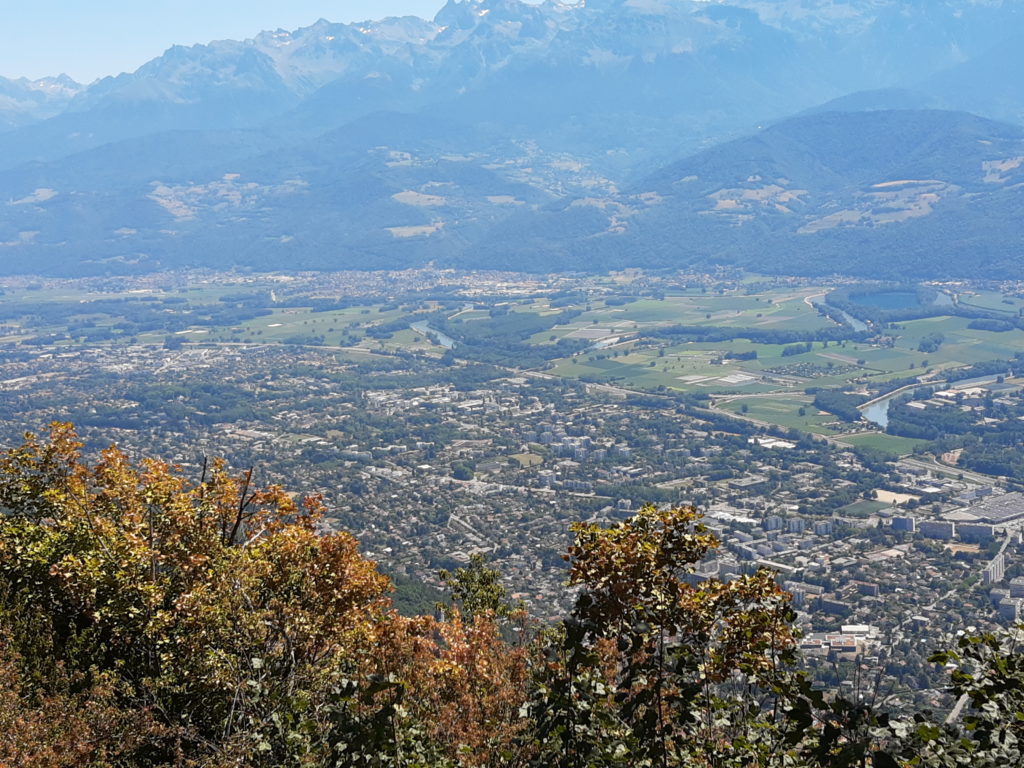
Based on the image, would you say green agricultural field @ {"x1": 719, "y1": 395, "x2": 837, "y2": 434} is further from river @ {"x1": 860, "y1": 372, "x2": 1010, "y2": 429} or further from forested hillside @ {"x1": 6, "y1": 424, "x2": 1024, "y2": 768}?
forested hillside @ {"x1": 6, "y1": 424, "x2": 1024, "y2": 768}

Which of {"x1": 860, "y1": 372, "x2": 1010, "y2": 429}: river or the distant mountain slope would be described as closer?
{"x1": 860, "y1": 372, "x2": 1010, "y2": 429}: river

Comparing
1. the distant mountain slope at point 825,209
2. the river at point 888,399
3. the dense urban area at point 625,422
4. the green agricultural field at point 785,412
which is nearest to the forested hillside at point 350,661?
the dense urban area at point 625,422

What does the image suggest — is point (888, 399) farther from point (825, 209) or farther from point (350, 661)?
point (825, 209)

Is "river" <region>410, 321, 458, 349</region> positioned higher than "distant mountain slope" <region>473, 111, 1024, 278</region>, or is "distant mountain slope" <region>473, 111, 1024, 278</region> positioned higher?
"distant mountain slope" <region>473, 111, 1024, 278</region>

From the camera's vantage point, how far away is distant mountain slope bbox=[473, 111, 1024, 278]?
110 meters

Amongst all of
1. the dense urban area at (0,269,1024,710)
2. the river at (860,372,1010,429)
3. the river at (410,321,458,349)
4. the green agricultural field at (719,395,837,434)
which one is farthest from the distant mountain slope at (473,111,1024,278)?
the green agricultural field at (719,395,837,434)

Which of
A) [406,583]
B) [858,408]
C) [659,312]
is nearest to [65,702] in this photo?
[406,583]

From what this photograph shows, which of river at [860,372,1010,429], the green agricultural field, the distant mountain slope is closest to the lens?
the green agricultural field

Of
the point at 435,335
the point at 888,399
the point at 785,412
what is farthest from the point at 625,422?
the point at 435,335

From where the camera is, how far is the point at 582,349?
239ft

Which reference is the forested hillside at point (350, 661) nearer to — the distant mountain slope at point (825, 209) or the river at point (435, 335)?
the river at point (435, 335)

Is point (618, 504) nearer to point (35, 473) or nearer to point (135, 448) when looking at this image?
point (135, 448)

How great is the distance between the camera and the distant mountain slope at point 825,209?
360 ft

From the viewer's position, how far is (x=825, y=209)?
A: 13838cm
